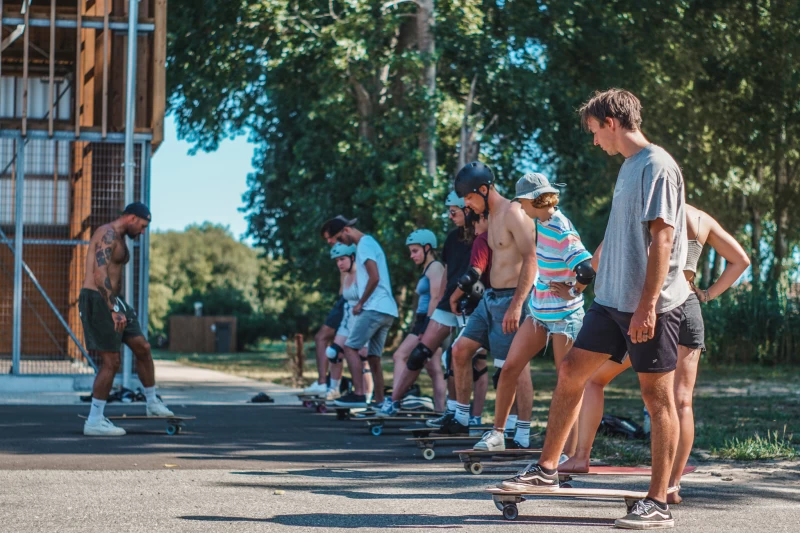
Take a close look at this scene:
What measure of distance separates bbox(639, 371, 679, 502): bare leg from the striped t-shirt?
1.65 metres

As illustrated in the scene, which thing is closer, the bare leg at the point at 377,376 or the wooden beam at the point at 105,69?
the bare leg at the point at 377,376

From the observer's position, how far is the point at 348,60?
20.9 m

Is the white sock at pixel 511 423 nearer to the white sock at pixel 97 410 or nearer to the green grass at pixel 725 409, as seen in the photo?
the green grass at pixel 725 409

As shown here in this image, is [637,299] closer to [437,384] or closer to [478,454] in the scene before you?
[478,454]

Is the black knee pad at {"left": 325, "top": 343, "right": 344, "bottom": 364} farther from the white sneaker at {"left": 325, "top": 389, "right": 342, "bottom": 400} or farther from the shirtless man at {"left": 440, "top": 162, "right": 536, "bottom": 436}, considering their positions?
the shirtless man at {"left": 440, "top": 162, "right": 536, "bottom": 436}

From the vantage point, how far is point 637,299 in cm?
542

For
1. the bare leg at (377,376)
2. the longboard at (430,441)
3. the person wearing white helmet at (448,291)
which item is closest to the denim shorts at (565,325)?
the longboard at (430,441)

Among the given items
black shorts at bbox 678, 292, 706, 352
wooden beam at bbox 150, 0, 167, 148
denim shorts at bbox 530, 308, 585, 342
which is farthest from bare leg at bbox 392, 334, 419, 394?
wooden beam at bbox 150, 0, 167, 148

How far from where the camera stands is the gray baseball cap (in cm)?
705

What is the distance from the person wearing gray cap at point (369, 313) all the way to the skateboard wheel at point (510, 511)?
6072mm

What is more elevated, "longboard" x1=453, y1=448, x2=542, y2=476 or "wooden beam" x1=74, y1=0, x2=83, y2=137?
"wooden beam" x1=74, y1=0, x2=83, y2=137

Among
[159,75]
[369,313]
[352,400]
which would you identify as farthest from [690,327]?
[159,75]

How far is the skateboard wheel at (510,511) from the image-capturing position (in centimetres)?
561

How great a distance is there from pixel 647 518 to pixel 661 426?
17.5 inches
